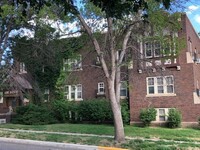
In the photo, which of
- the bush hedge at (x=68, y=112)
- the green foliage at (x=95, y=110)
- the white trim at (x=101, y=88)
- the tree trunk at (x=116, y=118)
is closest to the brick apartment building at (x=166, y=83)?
the bush hedge at (x=68, y=112)

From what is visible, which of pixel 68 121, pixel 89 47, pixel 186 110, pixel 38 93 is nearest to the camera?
pixel 89 47

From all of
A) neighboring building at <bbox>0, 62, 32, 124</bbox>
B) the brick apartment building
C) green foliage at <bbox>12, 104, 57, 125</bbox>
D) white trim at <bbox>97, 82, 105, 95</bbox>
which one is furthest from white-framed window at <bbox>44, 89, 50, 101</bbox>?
the brick apartment building

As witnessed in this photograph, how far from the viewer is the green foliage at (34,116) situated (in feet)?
87.0

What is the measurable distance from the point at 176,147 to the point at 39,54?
1696cm

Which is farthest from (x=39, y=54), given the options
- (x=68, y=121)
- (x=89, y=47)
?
(x=89, y=47)

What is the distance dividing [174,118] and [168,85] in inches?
118

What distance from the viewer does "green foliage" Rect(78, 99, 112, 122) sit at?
82.9 feet

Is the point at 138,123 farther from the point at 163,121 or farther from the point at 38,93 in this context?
the point at 38,93

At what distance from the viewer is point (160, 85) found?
24734 millimetres

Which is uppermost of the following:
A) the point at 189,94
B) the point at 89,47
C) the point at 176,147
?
the point at 89,47

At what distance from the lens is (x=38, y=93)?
30.0m

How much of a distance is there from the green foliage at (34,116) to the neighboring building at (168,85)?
24.6 feet

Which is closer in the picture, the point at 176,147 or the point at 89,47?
the point at 176,147

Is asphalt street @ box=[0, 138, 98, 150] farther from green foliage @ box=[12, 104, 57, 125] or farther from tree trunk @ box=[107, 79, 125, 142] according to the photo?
green foliage @ box=[12, 104, 57, 125]
